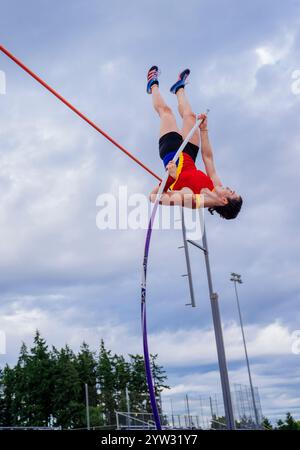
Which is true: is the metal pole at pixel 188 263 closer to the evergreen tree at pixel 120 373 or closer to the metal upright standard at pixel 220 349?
the metal upright standard at pixel 220 349

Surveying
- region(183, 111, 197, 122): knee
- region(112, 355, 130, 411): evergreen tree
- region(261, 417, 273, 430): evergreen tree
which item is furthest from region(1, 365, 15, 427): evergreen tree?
region(183, 111, 197, 122): knee

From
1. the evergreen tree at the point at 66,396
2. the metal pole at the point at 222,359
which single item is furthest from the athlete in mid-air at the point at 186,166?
the evergreen tree at the point at 66,396

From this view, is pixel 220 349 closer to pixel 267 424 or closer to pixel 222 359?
pixel 222 359

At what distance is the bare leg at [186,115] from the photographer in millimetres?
6531

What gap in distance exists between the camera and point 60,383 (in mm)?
33531

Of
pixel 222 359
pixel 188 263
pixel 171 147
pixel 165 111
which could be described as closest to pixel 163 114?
pixel 165 111

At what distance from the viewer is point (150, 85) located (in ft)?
22.4

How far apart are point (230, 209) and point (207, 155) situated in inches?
29.8

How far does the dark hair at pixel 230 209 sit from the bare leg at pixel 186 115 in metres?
0.83
